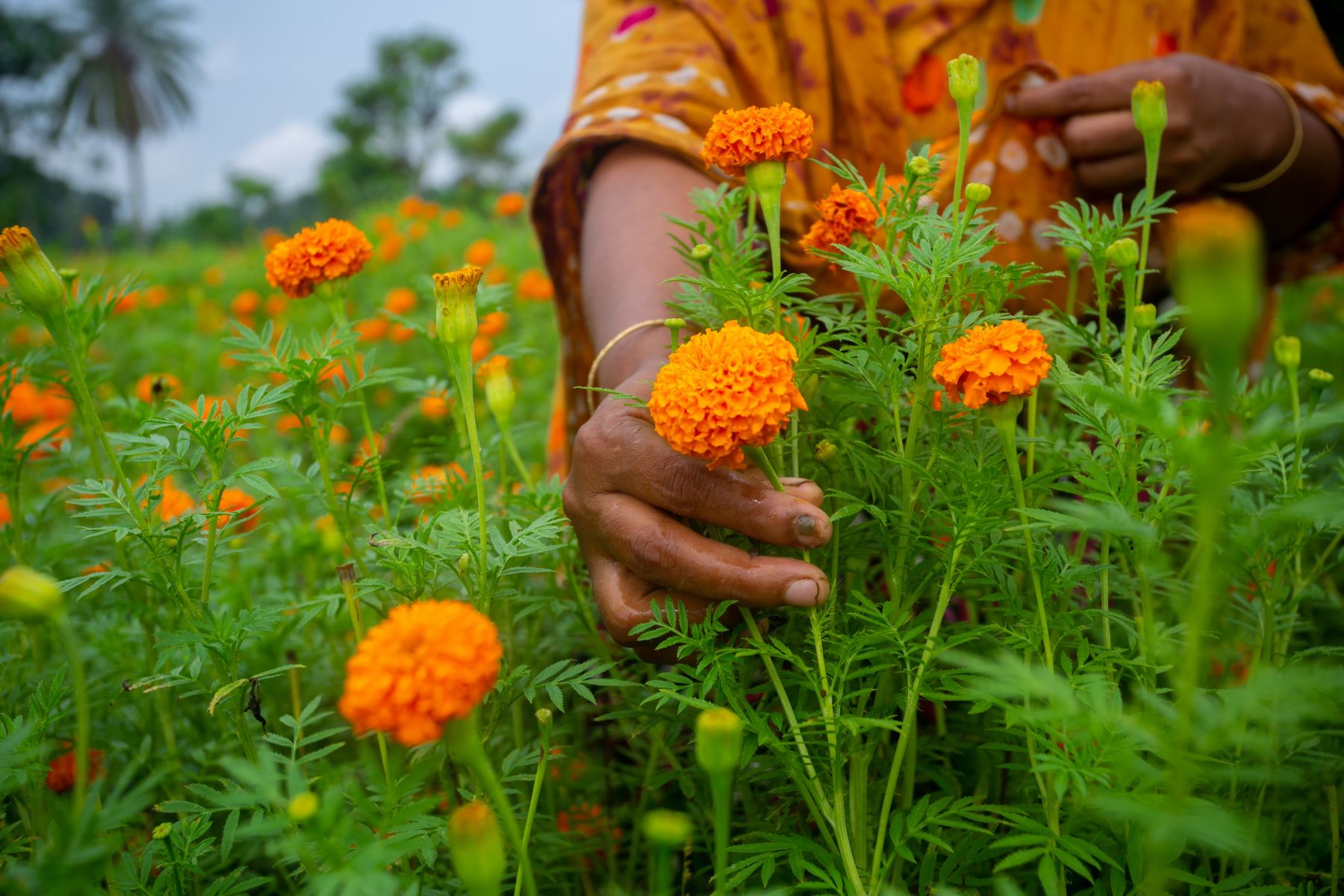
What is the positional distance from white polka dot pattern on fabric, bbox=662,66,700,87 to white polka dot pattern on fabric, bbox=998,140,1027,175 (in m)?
0.42

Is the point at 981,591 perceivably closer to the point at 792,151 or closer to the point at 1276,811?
the point at 1276,811

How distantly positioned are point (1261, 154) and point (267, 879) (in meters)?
1.44

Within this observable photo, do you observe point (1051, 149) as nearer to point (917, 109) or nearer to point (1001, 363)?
point (917, 109)

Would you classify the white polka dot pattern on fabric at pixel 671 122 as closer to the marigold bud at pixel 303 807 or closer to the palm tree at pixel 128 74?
the marigold bud at pixel 303 807

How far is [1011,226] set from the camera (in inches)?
44.7

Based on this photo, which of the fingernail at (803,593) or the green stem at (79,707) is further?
the fingernail at (803,593)

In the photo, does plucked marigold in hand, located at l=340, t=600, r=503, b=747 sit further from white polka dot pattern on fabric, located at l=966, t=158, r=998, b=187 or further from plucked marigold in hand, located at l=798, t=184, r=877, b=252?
white polka dot pattern on fabric, located at l=966, t=158, r=998, b=187

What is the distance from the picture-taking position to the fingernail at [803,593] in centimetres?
56

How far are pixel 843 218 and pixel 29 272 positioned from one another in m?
0.60

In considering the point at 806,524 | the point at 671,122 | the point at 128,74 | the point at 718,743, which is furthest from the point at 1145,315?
the point at 128,74

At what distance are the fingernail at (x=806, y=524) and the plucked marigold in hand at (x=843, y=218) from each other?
0.24m

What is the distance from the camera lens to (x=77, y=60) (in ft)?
92.0

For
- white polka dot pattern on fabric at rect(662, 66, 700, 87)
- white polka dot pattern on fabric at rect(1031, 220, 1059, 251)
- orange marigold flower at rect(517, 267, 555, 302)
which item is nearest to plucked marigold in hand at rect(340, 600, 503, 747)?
white polka dot pattern on fabric at rect(662, 66, 700, 87)

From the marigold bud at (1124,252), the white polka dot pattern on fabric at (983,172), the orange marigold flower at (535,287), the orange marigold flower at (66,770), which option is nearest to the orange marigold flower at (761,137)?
the marigold bud at (1124,252)
